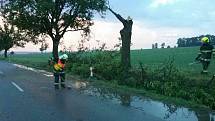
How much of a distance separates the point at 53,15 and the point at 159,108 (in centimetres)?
2874

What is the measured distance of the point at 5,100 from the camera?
15.2 meters

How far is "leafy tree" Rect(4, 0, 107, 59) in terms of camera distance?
39.3 meters

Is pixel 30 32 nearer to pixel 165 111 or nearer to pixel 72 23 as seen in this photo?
pixel 72 23

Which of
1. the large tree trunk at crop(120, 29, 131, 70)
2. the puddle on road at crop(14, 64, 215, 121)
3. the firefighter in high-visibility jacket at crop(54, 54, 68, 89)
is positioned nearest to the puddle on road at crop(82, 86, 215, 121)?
the puddle on road at crop(14, 64, 215, 121)

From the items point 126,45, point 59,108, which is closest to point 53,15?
point 126,45

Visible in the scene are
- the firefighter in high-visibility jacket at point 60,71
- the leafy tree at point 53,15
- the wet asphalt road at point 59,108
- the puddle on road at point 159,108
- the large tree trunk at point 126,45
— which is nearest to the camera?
the wet asphalt road at point 59,108

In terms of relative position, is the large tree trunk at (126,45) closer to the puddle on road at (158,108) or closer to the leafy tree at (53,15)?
the puddle on road at (158,108)

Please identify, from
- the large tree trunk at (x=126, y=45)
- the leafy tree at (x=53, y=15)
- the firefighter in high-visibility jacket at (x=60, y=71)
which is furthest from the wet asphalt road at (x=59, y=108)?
the leafy tree at (x=53, y=15)

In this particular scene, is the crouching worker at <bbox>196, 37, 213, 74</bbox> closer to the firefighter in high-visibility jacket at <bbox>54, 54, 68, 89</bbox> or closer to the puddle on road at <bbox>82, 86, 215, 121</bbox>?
the puddle on road at <bbox>82, 86, 215, 121</bbox>

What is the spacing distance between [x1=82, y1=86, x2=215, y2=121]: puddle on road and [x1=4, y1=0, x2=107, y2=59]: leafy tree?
22.5 meters

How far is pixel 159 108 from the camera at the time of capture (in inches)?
532

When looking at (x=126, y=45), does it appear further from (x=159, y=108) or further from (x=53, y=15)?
(x=53, y=15)

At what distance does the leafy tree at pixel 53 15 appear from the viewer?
39344 mm

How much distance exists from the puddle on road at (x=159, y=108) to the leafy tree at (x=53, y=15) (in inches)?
886
